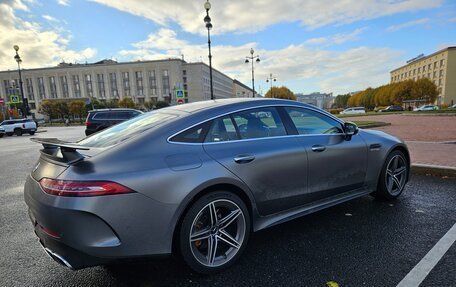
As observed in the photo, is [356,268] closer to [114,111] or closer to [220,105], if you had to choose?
[220,105]

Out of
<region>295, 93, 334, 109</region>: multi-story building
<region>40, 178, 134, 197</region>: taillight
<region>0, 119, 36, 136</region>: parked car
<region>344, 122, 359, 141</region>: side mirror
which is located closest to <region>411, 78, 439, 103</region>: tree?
<region>295, 93, 334, 109</region>: multi-story building

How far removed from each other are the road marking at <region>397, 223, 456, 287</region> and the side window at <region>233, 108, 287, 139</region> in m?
1.75

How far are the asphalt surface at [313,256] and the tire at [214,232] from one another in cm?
13

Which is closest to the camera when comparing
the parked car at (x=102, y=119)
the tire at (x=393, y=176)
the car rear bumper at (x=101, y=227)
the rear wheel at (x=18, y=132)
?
the car rear bumper at (x=101, y=227)

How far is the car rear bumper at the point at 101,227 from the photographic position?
2.03 metres

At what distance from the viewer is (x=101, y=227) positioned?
207 cm

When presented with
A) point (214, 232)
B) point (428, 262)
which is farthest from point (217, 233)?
point (428, 262)

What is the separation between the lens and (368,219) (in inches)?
143

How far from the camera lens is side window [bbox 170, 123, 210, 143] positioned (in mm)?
2504

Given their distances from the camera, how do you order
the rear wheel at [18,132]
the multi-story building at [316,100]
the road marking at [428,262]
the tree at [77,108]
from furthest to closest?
the multi-story building at [316,100], the tree at [77,108], the rear wheel at [18,132], the road marking at [428,262]

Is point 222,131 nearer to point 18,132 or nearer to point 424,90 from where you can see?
point 18,132

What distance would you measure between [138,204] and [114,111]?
50.9 feet

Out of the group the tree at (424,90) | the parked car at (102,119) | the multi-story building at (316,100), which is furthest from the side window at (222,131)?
the multi-story building at (316,100)

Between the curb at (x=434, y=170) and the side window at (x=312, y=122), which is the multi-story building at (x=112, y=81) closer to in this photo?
the curb at (x=434, y=170)
